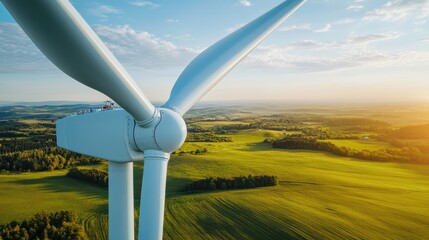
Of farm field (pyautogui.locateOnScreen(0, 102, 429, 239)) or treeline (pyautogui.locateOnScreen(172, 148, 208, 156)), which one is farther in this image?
→ treeline (pyautogui.locateOnScreen(172, 148, 208, 156))

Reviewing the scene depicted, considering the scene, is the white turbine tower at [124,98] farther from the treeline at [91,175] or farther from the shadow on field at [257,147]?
the shadow on field at [257,147]

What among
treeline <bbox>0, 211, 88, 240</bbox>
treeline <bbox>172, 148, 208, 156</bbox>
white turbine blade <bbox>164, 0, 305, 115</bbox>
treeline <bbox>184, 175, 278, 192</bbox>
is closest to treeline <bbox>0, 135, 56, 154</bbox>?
treeline <bbox>172, 148, 208, 156</bbox>

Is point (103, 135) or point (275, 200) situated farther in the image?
point (275, 200)

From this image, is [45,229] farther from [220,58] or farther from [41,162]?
[41,162]

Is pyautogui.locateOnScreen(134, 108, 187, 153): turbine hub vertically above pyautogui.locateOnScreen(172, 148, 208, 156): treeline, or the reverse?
pyautogui.locateOnScreen(134, 108, 187, 153): turbine hub

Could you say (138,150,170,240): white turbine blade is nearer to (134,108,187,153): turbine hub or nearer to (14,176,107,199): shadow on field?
(134,108,187,153): turbine hub

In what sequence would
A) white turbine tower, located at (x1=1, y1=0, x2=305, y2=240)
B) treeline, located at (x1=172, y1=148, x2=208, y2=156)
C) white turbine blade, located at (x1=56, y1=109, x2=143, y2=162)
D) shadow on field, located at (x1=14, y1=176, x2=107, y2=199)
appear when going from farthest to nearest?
treeline, located at (x1=172, y1=148, x2=208, y2=156), shadow on field, located at (x1=14, y1=176, x2=107, y2=199), white turbine blade, located at (x1=56, y1=109, x2=143, y2=162), white turbine tower, located at (x1=1, y1=0, x2=305, y2=240)

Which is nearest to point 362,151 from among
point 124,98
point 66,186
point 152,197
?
point 66,186
